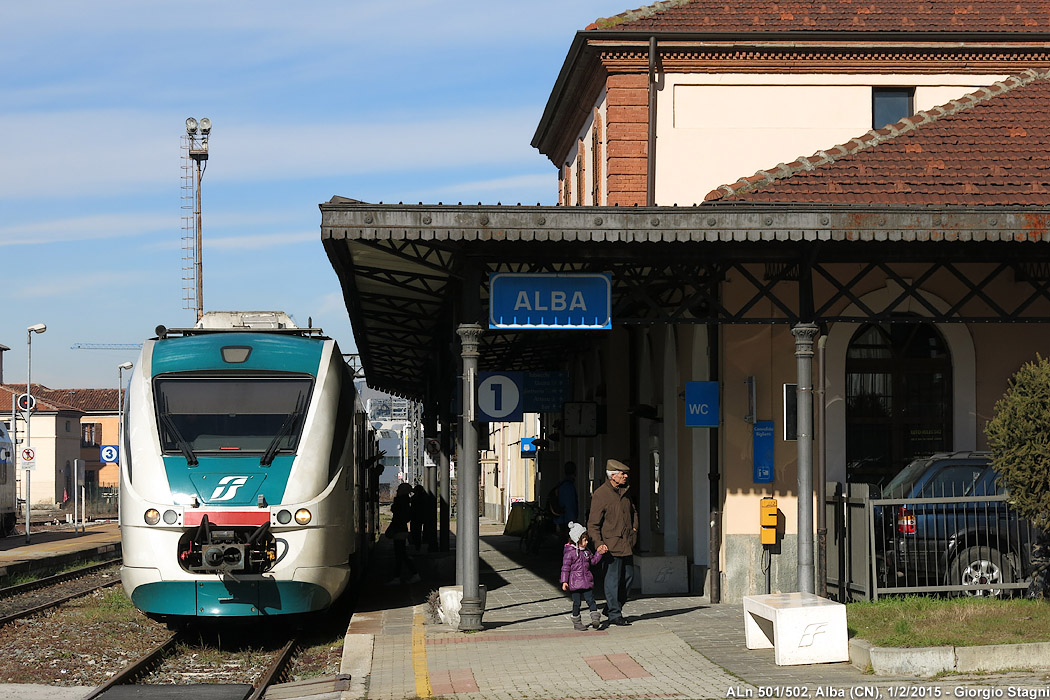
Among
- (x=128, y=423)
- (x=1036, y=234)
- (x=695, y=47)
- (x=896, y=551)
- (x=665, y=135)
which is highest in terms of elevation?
(x=695, y=47)

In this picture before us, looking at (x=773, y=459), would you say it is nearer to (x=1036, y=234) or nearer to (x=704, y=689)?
(x=1036, y=234)

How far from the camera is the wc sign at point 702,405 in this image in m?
15.4

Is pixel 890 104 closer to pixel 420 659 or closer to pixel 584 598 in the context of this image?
pixel 584 598

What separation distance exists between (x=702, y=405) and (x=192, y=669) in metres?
6.20

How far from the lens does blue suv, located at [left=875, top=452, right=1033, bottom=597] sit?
1369 centimetres

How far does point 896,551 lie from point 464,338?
4.82 metres

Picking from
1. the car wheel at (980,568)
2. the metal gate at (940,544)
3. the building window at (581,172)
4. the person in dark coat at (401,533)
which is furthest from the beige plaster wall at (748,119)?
the car wheel at (980,568)

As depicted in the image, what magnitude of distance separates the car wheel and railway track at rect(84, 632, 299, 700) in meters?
6.71

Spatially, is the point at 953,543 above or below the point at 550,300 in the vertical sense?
below

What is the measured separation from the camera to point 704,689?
958 cm

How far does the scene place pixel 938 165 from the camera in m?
15.5

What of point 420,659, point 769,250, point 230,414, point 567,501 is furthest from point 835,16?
point 420,659

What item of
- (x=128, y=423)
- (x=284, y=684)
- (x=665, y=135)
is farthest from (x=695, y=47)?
(x=284, y=684)

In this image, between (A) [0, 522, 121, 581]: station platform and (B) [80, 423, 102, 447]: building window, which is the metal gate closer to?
(A) [0, 522, 121, 581]: station platform
